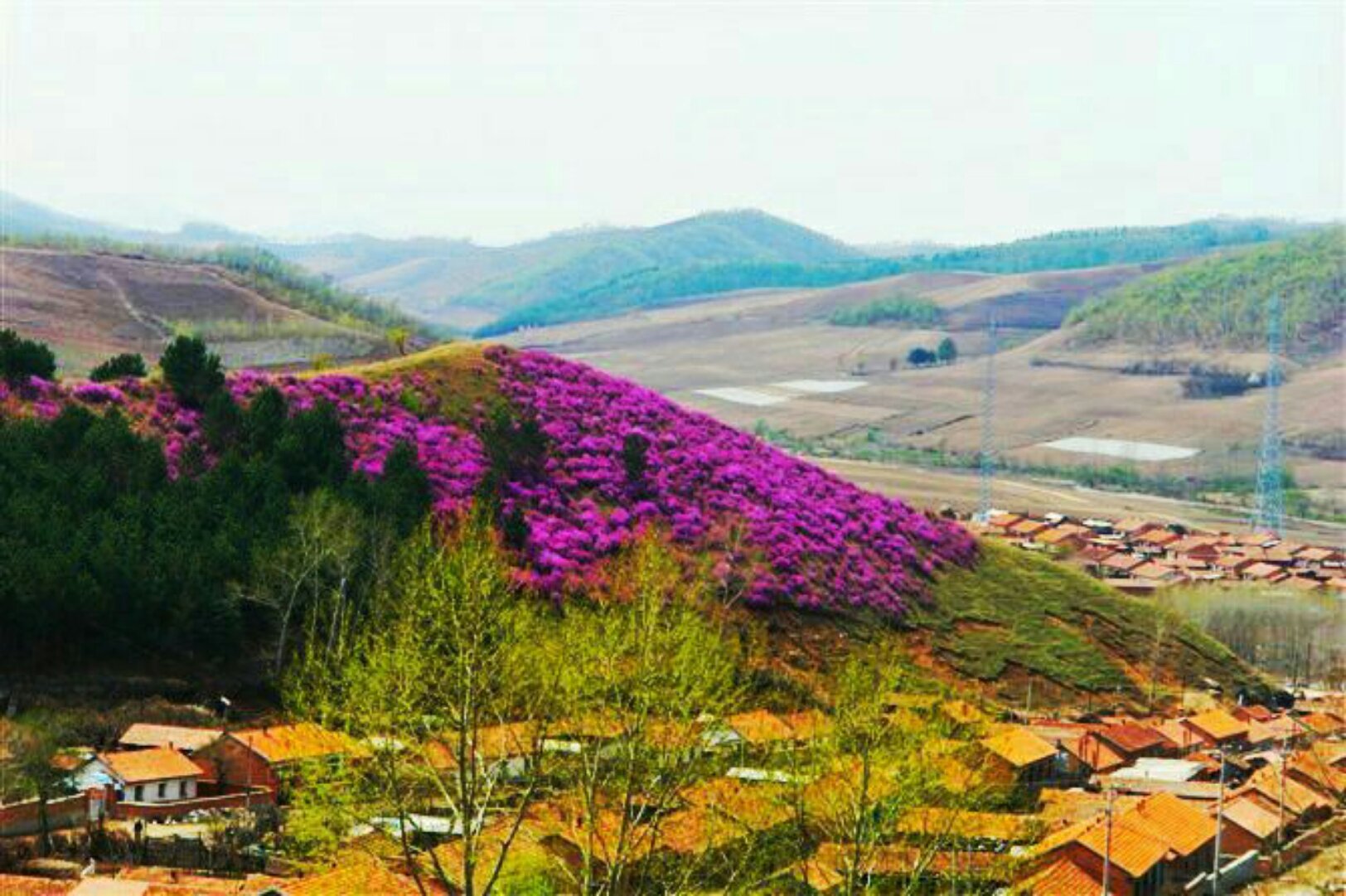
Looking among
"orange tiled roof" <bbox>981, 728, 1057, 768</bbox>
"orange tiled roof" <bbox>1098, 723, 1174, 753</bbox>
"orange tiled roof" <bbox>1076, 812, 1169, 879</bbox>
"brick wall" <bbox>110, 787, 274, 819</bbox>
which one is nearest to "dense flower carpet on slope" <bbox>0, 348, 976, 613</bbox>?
"orange tiled roof" <bbox>1098, 723, 1174, 753</bbox>

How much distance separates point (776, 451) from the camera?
364 ft

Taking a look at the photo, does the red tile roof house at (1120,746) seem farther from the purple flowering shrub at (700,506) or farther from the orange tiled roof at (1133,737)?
the purple flowering shrub at (700,506)

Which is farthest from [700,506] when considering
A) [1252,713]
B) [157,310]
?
[157,310]

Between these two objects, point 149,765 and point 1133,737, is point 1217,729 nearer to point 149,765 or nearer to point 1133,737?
point 1133,737

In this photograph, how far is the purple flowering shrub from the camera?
283ft

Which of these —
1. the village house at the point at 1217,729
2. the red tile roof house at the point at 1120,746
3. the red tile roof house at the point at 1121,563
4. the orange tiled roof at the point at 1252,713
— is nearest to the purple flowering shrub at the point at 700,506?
the red tile roof house at the point at 1120,746

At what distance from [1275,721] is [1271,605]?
122ft

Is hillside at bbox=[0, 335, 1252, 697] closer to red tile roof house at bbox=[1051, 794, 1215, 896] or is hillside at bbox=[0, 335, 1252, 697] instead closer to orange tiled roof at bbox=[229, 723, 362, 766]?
orange tiled roof at bbox=[229, 723, 362, 766]

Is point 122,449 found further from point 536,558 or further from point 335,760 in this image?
point 335,760

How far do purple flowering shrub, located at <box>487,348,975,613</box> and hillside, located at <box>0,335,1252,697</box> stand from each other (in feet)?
0.56

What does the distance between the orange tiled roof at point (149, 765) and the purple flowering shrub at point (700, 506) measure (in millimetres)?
24529

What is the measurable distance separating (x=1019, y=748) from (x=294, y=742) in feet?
105

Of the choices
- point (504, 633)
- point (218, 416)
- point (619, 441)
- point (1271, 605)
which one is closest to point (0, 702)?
point (218, 416)

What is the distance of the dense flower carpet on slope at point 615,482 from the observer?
82.0 m
